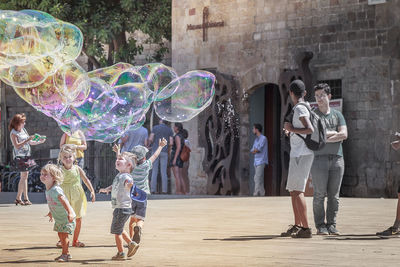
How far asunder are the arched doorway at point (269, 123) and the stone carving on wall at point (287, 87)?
131 cm

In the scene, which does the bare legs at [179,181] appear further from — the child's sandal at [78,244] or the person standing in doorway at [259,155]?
the child's sandal at [78,244]

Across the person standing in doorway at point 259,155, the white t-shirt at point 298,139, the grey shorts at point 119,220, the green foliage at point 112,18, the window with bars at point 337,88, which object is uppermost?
the green foliage at point 112,18

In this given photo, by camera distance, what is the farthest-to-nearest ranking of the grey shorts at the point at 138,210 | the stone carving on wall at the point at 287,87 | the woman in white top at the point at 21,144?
1. the stone carving on wall at the point at 287,87
2. the woman in white top at the point at 21,144
3. the grey shorts at the point at 138,210

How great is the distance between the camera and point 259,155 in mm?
22297

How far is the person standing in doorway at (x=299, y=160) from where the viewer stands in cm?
1009

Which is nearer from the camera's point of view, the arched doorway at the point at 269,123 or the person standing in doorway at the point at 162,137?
the person standing in doorway at the point at 162,137

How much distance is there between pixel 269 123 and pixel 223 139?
4.22 feet

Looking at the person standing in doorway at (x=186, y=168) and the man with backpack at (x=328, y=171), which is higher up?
the man with backpack at (x=328, y=171)

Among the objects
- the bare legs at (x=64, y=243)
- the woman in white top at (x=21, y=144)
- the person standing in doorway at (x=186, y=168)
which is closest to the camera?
the bare legs at (x=64, y=243)

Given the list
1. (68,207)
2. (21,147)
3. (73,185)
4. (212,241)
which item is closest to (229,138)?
(21,147)

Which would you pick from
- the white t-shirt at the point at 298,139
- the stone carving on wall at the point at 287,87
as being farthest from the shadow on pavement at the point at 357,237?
the stone carving on wall at the point at 287,87

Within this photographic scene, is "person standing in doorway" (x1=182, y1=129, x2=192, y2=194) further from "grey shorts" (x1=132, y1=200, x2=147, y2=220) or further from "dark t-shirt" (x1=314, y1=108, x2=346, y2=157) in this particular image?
"grey shorts" (x1=132, y1=200, x2=147, y2=220)

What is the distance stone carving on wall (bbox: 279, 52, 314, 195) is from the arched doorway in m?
Answer: 1.31

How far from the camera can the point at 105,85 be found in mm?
12078
